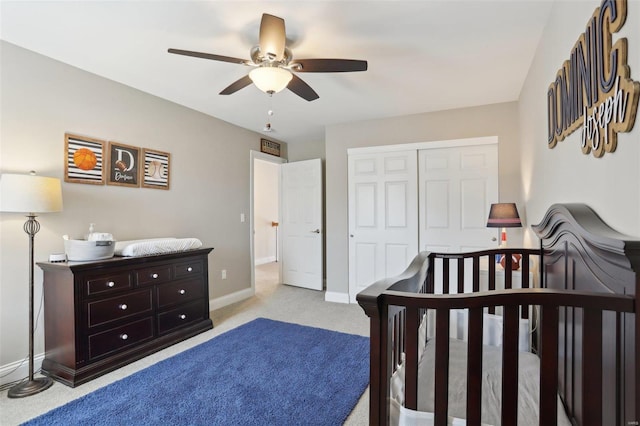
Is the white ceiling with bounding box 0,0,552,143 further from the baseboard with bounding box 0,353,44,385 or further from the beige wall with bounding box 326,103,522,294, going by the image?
the baseboard with bounding box 0,353,44,385

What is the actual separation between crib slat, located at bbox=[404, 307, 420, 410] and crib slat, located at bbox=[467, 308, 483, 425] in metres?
0.15

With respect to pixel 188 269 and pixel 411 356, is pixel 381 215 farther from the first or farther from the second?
pixel 411 356

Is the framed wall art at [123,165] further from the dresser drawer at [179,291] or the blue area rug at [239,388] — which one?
the blue area rug at [239,388]

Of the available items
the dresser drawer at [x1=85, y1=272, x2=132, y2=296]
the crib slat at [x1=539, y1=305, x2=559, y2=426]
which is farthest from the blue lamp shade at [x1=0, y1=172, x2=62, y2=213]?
the crib slat at [x1=539, y1=305, x2=559, y2=426]

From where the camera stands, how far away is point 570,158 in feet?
4.97

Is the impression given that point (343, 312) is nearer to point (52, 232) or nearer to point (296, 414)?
point (296, 414)

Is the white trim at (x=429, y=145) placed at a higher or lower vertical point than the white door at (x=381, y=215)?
higher

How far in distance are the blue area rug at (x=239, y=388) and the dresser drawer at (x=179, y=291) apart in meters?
0.48

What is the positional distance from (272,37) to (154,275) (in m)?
2.12

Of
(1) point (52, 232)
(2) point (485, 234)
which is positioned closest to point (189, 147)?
(1) point (52, 232)

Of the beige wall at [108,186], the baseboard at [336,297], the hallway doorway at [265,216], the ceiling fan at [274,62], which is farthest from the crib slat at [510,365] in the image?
the hallway doorway at [265,216]

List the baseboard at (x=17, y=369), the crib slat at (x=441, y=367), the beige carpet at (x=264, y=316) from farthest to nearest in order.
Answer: the baseboard at (x=17, y=369) → the beige carpet at (x=264, y=316) → the crib slat at (x=441, y=367)

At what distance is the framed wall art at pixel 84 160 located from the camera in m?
2.55

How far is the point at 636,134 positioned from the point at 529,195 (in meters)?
2.08
